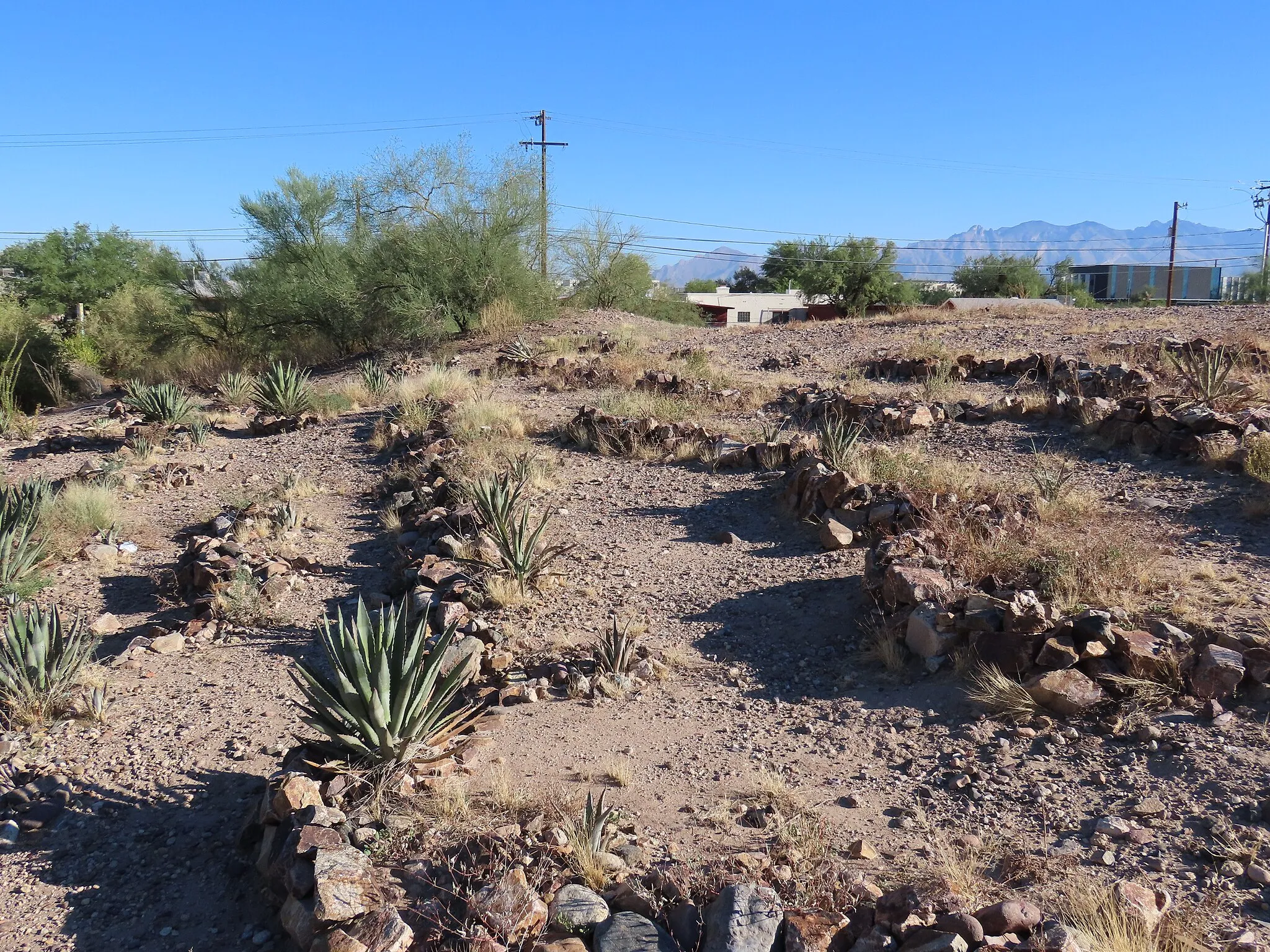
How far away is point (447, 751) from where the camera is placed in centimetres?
474

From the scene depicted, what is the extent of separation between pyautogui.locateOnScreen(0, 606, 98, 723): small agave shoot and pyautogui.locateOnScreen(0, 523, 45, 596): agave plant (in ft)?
5.67

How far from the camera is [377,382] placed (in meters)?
16.2

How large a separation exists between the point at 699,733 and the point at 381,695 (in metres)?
1.71

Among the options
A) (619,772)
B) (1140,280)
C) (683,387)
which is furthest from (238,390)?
(1140,280)

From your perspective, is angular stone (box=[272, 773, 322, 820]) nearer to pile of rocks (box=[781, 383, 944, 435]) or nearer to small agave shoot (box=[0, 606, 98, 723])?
small agave shoot (box=[0, 606, 98, 723])

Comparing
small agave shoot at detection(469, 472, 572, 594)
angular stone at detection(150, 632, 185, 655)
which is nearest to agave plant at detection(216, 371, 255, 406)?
small agave shoot at detection(469, 472, 572, 594)

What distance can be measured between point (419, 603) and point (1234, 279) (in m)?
75.7

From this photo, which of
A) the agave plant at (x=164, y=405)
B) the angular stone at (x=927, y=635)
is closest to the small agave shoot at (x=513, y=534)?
the angular stone at (x=927, y=635)

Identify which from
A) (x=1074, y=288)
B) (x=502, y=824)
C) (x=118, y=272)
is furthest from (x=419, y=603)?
(x=1074, y=288)

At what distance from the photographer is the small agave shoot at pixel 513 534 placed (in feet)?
22.9

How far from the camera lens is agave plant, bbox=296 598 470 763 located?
4.49m

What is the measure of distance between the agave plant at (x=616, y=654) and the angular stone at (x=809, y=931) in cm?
248

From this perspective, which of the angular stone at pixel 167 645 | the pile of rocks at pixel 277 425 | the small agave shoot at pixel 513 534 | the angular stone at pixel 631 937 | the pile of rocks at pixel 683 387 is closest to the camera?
the angular stone at pixel 631 937

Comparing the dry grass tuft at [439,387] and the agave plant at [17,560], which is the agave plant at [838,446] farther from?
the agave plant at [17,560]
